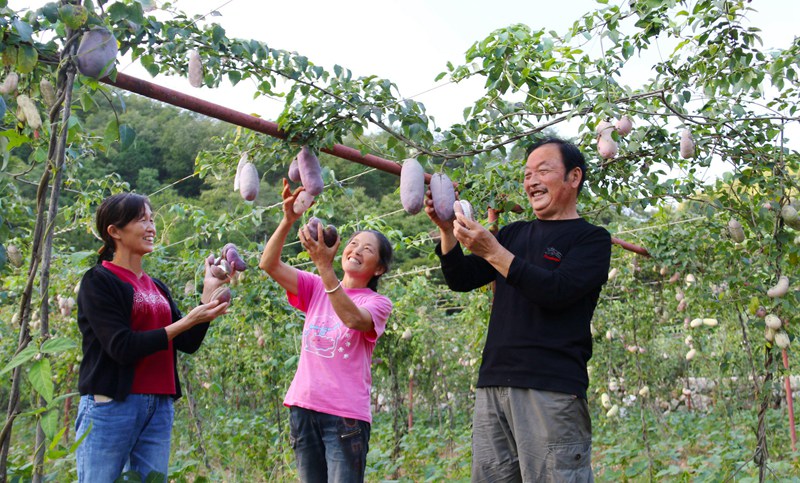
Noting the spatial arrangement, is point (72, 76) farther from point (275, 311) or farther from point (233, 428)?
point (233, 428)

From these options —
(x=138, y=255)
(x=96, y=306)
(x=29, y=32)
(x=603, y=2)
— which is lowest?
(x=96, y=306)

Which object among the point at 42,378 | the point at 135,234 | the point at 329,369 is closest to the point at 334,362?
the point at 329,369

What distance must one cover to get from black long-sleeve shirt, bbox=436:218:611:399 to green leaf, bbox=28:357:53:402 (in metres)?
0.86

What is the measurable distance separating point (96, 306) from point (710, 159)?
206 centimetres

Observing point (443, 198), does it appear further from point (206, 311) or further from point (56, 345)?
point (56, 345)

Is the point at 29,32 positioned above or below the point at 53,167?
above

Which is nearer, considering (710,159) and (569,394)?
(569,394)

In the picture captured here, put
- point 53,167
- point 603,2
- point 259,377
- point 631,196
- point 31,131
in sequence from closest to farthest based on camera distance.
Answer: point 53,167 < point 31,131 < point 603,2 < point 631,196 < point 259,377

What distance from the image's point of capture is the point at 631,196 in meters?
3.08

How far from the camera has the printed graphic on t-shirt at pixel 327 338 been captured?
187 cm

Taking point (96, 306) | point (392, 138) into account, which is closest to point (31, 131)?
point (96, 306)

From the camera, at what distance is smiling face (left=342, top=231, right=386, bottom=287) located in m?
2.00

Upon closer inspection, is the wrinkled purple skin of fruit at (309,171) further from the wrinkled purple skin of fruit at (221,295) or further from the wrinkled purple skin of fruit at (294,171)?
the wrinkled purple skin of fruit at (221,295)

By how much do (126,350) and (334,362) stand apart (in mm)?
517
